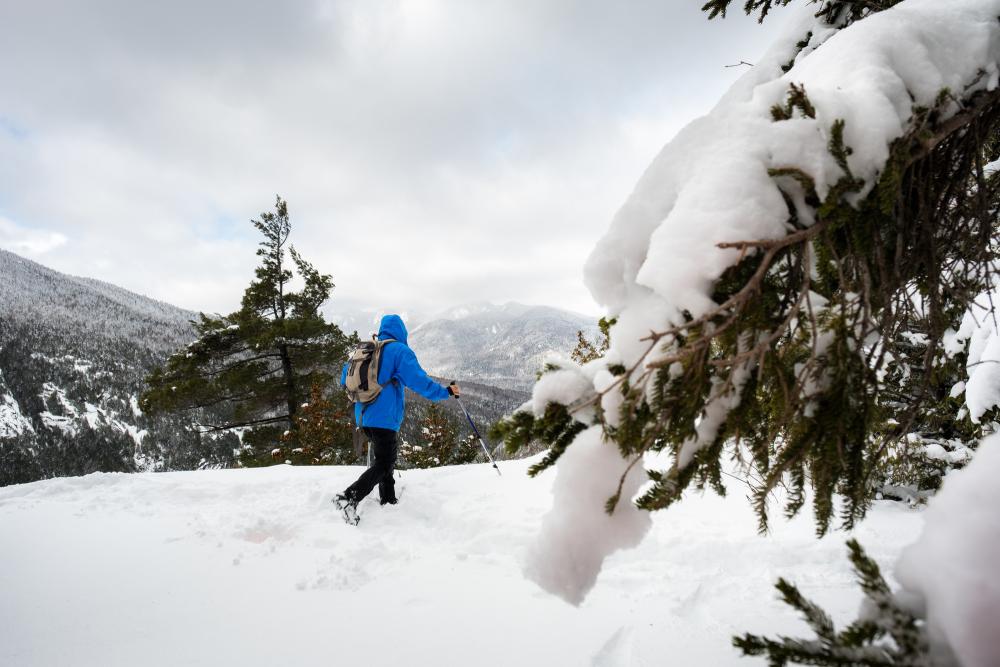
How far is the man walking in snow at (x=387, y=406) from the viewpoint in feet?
15.1

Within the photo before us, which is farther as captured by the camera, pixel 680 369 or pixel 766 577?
pixel 766 577

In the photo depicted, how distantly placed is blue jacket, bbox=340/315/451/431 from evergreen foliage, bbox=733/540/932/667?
386 cm

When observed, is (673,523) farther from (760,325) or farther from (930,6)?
(930,6)

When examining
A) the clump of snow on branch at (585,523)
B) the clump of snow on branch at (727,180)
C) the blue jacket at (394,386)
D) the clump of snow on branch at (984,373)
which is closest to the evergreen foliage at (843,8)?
the clump of snow on branch at (727,180)

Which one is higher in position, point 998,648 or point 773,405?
point 773,405

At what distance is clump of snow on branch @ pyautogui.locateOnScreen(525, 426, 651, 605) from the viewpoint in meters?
1.33

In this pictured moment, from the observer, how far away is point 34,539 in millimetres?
3787

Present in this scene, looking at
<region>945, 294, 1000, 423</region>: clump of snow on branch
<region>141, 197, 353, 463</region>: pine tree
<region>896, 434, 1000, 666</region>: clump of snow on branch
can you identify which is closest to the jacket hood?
<region>896, 434, 1000, 666</region>: clump of snow on branch

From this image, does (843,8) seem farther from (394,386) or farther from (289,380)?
(289,380)

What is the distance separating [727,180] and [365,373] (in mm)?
4132

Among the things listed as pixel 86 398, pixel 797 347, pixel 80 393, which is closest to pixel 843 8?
pixel 797 347

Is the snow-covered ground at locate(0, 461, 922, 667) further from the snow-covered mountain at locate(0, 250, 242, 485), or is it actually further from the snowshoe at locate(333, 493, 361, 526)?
the snow-covered mountain at locate(0, 250, 242, 485)

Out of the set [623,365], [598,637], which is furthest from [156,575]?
[623,365]

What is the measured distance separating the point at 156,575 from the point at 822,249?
455 cm
